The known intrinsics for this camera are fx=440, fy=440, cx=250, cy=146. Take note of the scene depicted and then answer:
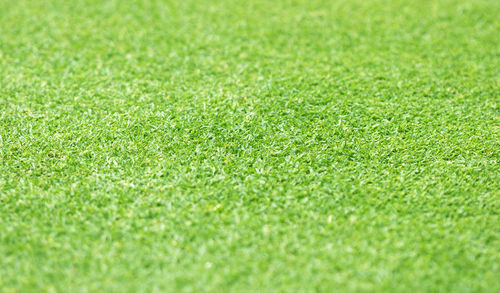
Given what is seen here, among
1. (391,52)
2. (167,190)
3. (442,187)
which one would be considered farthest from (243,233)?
(391,52)

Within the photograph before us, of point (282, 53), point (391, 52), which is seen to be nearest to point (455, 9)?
point (391, 52)

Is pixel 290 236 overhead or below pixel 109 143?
below

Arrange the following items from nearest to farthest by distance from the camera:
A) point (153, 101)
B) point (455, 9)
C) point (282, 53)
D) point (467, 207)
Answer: point (467, 207), point (153, 101), point (282, 53), point (455, 9)

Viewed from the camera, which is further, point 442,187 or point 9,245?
point 442,187

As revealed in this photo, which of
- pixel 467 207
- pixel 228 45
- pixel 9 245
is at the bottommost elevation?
pixel 467 207

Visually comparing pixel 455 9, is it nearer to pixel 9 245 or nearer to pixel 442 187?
pixel 442 187

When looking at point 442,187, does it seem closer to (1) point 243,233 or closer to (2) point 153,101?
(1) point 243,233

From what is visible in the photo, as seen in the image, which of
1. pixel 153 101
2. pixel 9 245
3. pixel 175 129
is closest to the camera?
pixel 9 245
